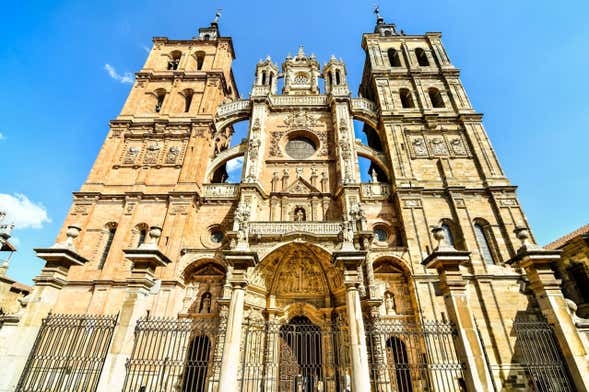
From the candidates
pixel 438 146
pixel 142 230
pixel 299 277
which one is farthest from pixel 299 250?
pixel 438 146

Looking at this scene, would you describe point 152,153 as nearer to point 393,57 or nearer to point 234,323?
point 234,323

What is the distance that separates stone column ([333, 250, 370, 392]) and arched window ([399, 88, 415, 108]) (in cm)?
1689

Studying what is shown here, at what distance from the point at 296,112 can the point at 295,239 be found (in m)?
10.4

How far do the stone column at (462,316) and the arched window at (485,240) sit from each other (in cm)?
→ 831

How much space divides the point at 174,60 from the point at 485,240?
1001 inches

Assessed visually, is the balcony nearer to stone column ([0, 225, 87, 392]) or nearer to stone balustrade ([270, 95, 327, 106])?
stone column ([0, 225, 87, 392])

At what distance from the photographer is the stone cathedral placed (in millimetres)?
7145

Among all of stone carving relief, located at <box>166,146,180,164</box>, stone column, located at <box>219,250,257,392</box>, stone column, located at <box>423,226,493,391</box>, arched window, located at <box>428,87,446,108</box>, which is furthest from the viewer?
arched window, located at <box>428,87,446,108</box>

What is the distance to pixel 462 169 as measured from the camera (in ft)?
55.4

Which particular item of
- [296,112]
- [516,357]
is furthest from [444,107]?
[516,357]

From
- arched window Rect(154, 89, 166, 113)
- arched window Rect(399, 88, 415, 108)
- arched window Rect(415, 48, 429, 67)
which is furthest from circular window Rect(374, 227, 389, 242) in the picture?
arched window Rect(154, 89, 166, 113)

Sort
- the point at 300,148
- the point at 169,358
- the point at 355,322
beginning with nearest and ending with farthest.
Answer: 1. the point at 355,322
2. the point at 169,358
3. the point at 300,148

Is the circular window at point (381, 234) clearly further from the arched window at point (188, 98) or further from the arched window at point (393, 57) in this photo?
the arched window at point (188, 98)

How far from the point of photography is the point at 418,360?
1034cm
